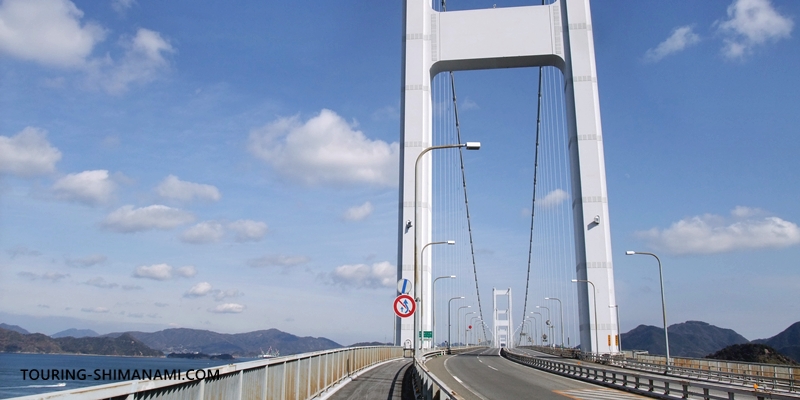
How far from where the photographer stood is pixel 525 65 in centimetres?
4956

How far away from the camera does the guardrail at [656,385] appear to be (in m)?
14.6

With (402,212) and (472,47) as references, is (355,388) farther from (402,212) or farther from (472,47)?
(472,47)

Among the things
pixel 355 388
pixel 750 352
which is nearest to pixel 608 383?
pixel 355 388

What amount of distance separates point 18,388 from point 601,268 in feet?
211

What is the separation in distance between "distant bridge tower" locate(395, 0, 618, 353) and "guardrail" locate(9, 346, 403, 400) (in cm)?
2871

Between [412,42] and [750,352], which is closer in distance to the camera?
[412,42]

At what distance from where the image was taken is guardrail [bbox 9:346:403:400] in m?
4.61

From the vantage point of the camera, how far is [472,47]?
48.5 m

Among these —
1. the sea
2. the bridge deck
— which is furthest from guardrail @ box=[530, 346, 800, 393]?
the sea

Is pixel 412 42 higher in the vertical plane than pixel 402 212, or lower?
higher

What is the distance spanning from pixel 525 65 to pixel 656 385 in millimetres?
32706

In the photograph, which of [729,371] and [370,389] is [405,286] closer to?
[370,389]

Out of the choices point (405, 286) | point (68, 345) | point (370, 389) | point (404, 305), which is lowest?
point (68, 345)

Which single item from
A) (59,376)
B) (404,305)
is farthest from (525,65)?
(59,376)
